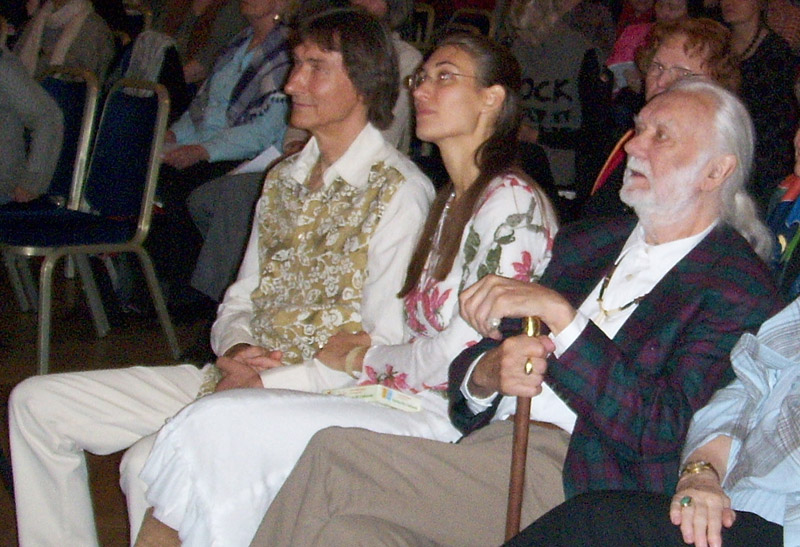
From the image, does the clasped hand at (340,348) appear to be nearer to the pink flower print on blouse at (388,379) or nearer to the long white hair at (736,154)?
the pink flower print on blouse at (388,379)

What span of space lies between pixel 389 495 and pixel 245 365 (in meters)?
0.68

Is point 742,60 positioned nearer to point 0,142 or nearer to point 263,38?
point 263,38

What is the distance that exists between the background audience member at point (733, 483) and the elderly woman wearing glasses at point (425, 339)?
0.55 m

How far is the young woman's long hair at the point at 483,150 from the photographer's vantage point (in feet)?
7.17

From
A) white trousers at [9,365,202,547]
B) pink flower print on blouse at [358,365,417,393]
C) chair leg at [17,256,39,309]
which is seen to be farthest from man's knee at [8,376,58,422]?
chair leg at [17,256,39,309]

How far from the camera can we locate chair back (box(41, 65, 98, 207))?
13.2 ft

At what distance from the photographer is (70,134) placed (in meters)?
4.12

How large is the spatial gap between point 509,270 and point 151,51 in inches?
124

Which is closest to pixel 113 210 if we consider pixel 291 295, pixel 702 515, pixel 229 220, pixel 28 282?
pixel 229 220

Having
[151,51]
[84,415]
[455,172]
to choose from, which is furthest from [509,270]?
[151,51]

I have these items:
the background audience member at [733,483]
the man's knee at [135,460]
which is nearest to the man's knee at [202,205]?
the man's knee at [135,460]

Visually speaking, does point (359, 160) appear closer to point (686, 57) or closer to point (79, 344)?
point (686, 57)

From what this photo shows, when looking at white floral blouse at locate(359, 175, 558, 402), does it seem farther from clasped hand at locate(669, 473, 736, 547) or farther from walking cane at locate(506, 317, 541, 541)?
clasped hand at locate(669, 473, 736, 547)

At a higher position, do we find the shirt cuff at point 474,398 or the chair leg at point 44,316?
the shirt cuff at point 474,398
